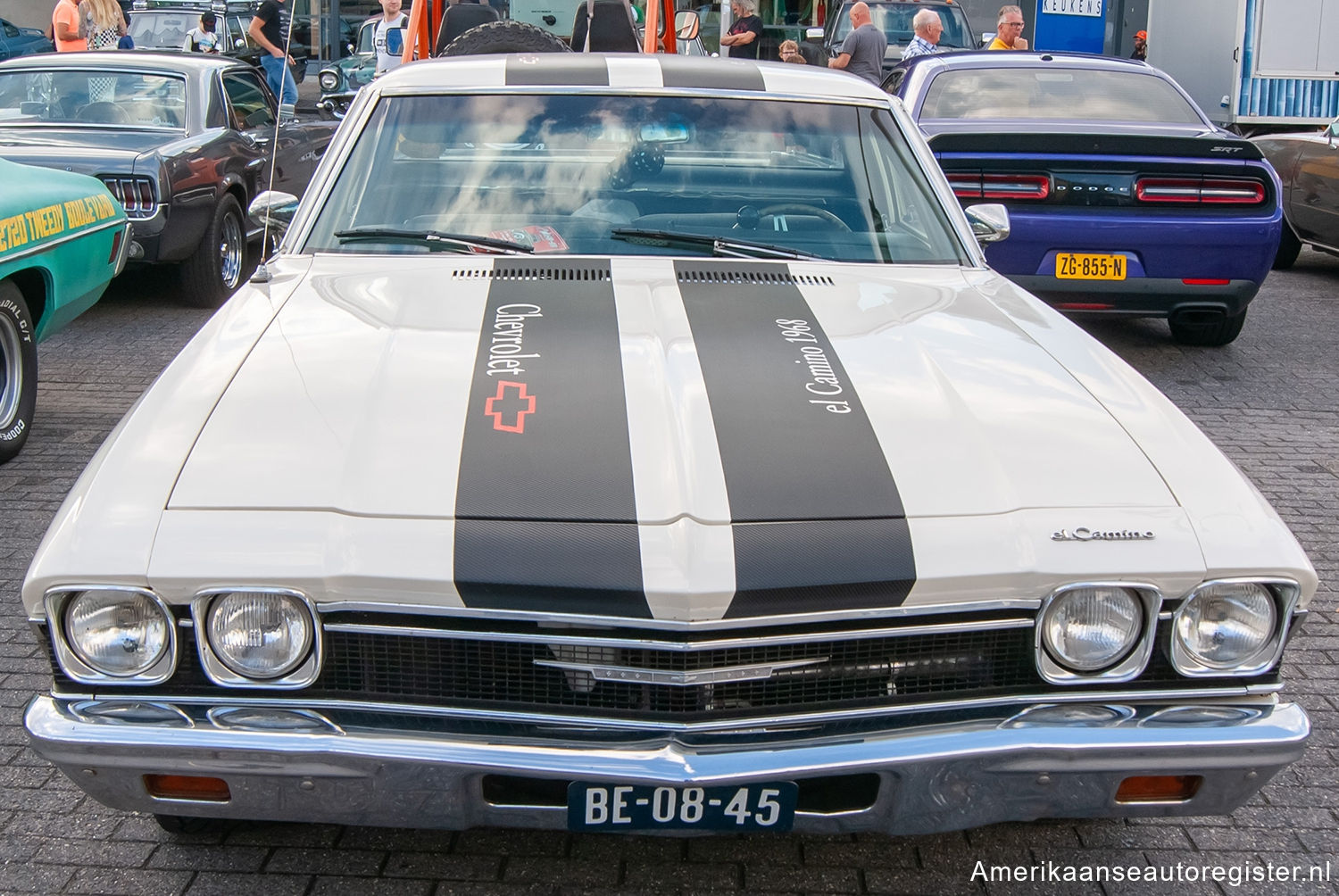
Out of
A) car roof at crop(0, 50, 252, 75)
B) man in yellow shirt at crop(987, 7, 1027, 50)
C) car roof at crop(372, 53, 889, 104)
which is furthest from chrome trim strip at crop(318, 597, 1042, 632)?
A: man in yellow shirt at crop(987, 7, 1027, 50)

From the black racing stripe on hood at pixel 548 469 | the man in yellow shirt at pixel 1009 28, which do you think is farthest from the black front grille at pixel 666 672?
the man in yellow shirt at pixel 1009 28

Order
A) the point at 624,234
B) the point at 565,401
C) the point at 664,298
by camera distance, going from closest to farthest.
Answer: the point at 565,401, the point at 664,298, the point at 624,234

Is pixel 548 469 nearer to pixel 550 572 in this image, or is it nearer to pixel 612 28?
pixel 550 572

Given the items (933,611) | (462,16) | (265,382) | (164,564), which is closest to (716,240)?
(265,382)

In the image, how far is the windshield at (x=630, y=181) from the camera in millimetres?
3506

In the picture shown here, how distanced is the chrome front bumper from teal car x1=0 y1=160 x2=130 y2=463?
3.42 m

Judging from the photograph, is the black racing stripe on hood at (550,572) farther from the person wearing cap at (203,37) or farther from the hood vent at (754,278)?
the person wearing cap at (203,37)

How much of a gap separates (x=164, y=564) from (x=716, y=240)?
1853 millimetres

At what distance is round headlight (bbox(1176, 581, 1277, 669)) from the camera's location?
89.9 inches

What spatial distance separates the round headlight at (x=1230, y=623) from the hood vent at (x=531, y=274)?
5.40 ft

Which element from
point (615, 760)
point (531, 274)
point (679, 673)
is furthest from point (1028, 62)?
point (615, 760)

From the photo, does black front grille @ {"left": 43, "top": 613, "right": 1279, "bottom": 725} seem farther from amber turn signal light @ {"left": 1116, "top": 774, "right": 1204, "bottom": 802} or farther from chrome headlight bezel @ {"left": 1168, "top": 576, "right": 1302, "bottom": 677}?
amber turn signal light @ {"left": 1116, "top": 774, "right": 1204, "bottom": 802}

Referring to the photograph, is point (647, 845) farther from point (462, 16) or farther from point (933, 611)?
point (462, 16)

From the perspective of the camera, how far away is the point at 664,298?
3.14m
